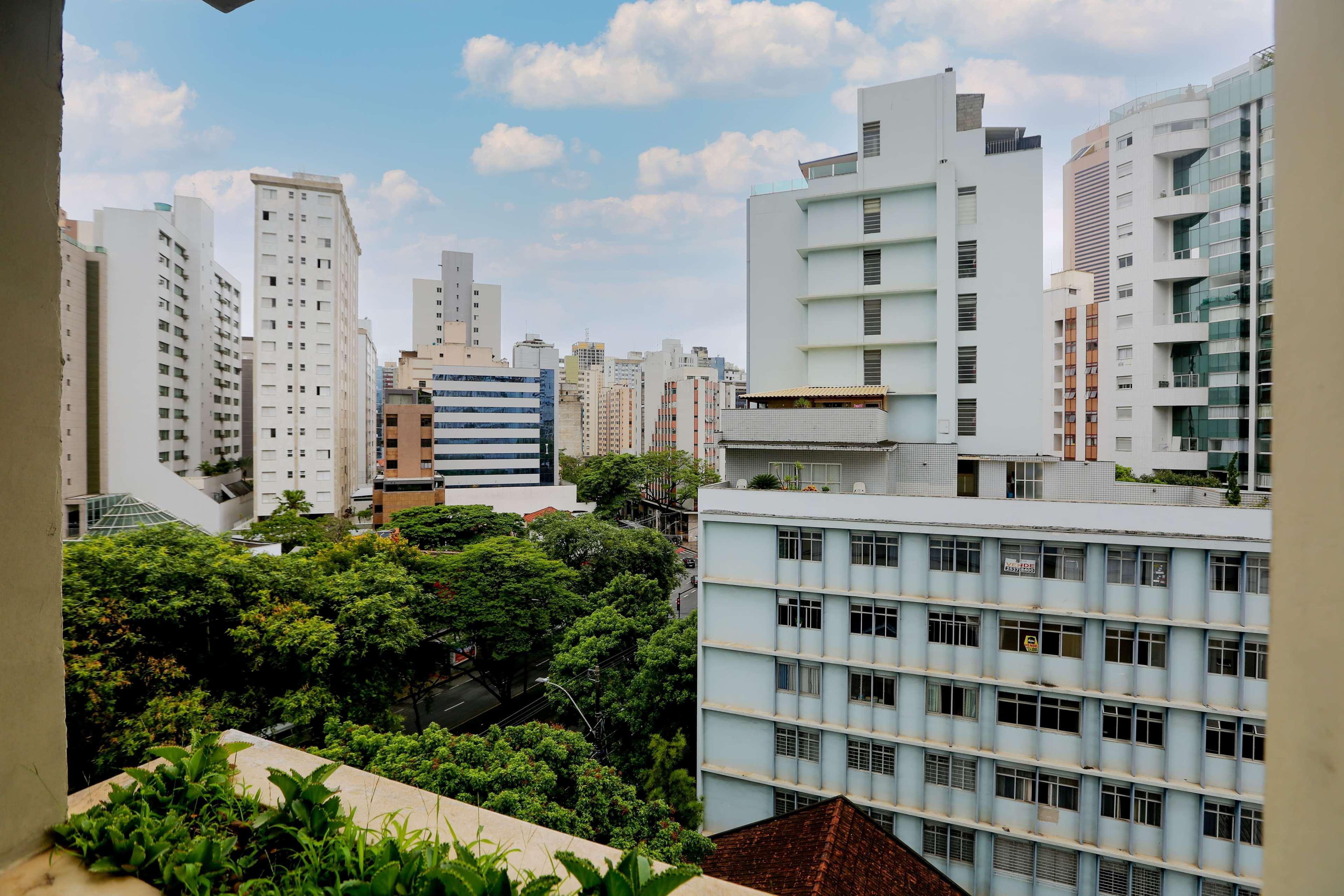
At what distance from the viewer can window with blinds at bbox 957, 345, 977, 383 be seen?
14.5 m

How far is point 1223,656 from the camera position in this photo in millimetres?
8992

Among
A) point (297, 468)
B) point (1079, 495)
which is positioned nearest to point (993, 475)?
point (1079, 495)

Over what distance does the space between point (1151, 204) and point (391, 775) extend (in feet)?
89.1

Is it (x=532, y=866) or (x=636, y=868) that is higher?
(x=636, y=868)

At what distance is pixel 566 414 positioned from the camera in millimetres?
75125

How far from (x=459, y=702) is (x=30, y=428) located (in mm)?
19776

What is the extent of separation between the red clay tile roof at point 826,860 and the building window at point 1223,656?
4.72m

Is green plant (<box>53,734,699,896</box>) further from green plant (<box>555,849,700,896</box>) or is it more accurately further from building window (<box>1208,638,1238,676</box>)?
building window (<box>1208,638,1238,676</box>)

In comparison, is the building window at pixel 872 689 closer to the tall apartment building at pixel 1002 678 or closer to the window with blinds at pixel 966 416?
the tall apartment building at pixel 1002 678

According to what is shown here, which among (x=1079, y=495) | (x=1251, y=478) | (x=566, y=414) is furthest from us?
(x=566, y=414)

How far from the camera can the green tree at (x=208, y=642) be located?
26.4 ft

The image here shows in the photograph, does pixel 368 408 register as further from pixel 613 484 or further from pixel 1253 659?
pixel 1253 659

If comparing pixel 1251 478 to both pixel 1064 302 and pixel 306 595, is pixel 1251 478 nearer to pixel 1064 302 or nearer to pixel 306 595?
pixel 1064 302

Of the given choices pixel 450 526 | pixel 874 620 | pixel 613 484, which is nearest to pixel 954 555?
pixel 874 620
